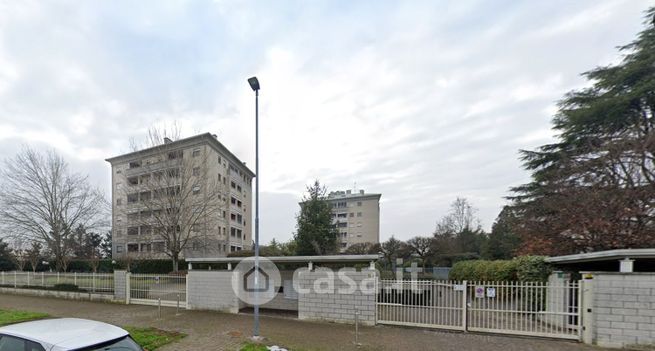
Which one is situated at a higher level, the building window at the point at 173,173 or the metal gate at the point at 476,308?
the building window at the point at 173,173

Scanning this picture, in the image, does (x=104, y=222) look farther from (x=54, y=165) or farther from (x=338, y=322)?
(x=338, y=322)

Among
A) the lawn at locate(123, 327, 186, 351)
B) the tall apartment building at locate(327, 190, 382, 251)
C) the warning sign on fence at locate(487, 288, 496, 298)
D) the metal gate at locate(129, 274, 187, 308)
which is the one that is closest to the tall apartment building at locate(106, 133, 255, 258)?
the metal gate at locate(129, 274, 187, 308)

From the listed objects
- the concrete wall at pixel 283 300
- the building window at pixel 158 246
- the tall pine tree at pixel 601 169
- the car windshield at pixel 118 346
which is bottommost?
the building window at pixel 158 246

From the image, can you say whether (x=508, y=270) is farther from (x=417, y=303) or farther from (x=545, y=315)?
(x=417, y=303)

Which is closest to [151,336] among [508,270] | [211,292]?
[211,292]

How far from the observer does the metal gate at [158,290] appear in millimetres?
12797

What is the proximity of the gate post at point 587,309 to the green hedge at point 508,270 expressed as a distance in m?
3.77

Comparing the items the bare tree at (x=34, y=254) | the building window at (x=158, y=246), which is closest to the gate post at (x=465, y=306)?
the building window at (x=158, y=246)

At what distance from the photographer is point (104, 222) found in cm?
2588

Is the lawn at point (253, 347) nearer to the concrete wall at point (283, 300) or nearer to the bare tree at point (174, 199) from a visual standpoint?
the concrete wall at point (283, 300)

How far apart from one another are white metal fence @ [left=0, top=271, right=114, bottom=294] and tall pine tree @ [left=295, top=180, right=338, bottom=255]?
12435 millimetres

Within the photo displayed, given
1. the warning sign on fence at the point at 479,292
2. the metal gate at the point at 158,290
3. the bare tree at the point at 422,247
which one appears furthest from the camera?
the bare tree at the point at 422,247

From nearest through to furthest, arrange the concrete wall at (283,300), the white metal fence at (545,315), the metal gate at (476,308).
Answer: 1. the white metal fence at (545,315)
2. the metal gate at (476,308)
3. the concrete wall at (283,300)

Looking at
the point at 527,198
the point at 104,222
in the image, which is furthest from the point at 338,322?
the point at 104,222
